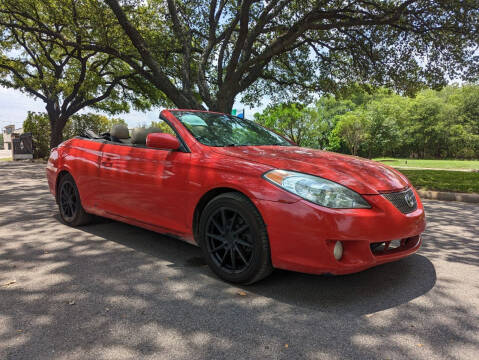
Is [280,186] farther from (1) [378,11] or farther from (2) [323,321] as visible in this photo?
(1) [378,11]

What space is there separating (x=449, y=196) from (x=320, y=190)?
7050mm

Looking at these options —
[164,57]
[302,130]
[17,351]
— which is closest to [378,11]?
[164,57]

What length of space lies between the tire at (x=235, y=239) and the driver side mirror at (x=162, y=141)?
706mm

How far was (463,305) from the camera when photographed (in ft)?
8.68

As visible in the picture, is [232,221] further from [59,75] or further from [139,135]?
[59,75]

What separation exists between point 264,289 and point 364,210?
3.29 ft

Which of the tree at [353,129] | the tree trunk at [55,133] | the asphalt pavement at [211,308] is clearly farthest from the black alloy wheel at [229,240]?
the tree at [353,129]

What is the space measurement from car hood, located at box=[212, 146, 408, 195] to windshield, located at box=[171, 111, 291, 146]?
0.82ft

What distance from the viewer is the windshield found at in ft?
11.7

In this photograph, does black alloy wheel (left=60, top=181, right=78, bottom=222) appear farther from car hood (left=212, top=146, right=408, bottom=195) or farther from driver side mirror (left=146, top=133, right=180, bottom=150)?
car hood (left=212, top=146, right=408, bottom=195)

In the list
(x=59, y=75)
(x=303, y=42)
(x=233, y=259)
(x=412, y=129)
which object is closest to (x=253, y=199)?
(x=233, y=259)

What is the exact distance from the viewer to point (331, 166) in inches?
118

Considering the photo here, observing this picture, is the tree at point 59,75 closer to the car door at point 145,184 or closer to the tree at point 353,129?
the car door at point 145,184

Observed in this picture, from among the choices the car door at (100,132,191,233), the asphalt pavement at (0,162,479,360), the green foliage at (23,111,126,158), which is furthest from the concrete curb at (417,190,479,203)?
the green foliage at (23,111,126,158)
